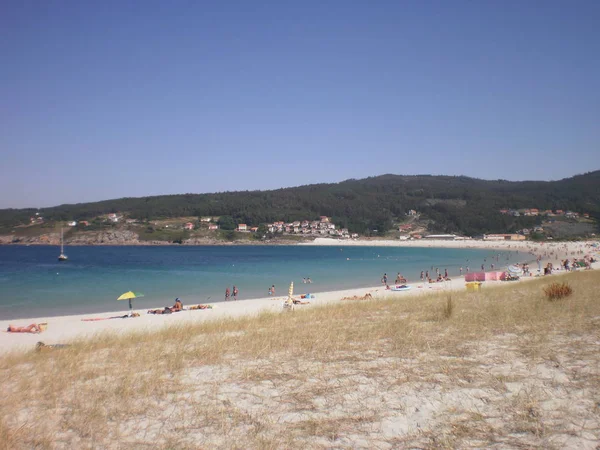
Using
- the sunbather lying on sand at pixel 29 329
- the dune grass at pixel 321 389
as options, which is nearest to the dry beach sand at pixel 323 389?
the dune grass at pixel 321 389

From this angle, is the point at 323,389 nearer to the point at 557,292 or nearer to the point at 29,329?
the point at 557,292

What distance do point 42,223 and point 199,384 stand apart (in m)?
151

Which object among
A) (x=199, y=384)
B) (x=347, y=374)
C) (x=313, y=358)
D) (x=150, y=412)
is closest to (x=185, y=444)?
(x=150, y=412)

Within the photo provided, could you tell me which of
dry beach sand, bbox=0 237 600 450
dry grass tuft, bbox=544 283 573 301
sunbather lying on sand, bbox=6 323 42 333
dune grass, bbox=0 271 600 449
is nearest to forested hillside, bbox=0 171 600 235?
dry grass tuft, bbox=544 283 573 301

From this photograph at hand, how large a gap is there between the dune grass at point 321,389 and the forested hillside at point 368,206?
130689mm

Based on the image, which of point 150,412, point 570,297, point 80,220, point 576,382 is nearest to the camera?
point 150,412

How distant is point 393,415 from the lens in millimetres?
4371

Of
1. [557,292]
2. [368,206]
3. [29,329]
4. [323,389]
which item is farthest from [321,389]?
[368,206]

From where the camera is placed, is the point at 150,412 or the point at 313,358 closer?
the point at 150,412

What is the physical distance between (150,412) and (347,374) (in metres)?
2.39

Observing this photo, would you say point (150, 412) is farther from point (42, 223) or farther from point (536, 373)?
point (42, 223)

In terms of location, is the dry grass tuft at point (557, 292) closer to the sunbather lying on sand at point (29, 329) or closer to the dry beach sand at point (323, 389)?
the dry beach sand at point (323, 389)

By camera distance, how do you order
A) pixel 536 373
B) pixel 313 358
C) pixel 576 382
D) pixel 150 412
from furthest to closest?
pixel 313 358 < pixel 536 373 < pixel 576 382 < pixel 150 412

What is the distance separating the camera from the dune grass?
402 cm
